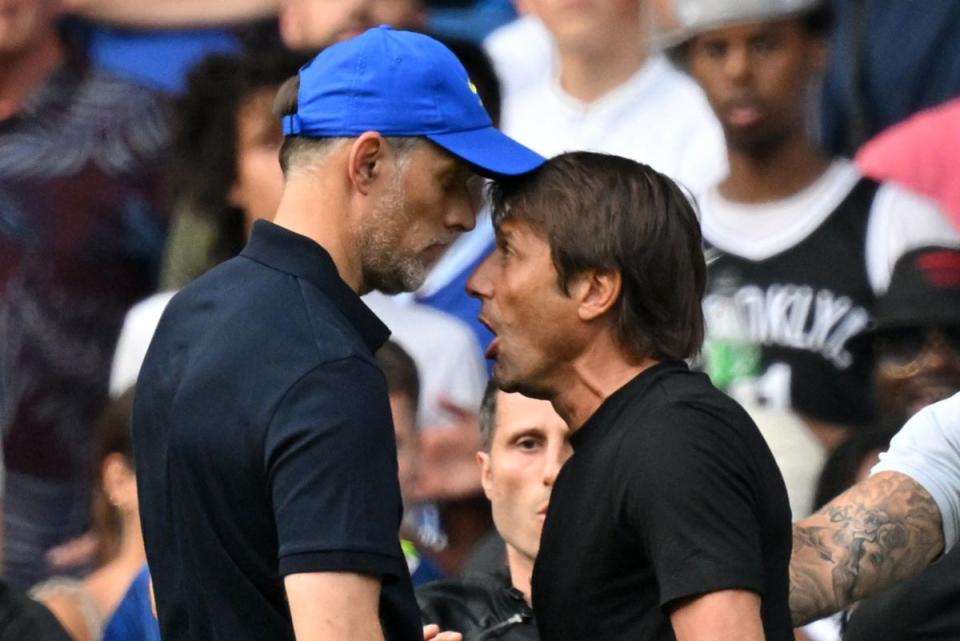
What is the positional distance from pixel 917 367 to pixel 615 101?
1.15m

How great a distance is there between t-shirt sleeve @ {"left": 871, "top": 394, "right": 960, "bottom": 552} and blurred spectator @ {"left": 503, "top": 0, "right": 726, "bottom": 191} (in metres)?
1.70

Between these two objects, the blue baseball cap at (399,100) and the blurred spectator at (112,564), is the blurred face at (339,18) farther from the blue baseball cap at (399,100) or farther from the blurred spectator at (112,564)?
the blue baseball cap at (399,100)

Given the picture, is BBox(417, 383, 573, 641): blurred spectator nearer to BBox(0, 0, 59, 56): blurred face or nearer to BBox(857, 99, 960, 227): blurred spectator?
BBox(857, 99, 960, 227): blurred spectator

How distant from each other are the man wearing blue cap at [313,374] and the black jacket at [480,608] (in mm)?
907

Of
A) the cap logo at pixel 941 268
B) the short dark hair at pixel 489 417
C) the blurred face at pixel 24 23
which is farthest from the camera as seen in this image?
the blurred face at pixel 24 23

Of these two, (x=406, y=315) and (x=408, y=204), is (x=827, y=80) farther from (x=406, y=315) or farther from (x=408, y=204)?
(x=408, y=204)

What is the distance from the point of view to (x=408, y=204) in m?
2.54

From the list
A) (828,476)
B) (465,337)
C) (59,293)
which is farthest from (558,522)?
(59,293)

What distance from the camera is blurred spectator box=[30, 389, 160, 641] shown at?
4043 mm

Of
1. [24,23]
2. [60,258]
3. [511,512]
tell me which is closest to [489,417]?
[511,512]

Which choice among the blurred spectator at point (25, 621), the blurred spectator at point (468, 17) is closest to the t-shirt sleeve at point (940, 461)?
the blurred spectator at point (25, 621)

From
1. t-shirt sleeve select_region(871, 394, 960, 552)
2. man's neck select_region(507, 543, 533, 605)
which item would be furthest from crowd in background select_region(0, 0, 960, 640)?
t-shirt sleeve select_region(871, 394, 960, 552)

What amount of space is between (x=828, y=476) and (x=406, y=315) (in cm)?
126

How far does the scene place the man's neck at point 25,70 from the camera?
5301 millimetres
